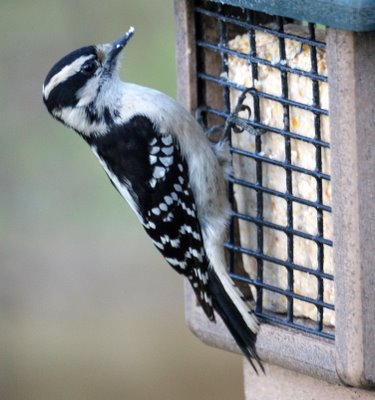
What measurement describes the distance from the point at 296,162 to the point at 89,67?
0.71 m

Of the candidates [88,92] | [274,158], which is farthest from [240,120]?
[88,92]

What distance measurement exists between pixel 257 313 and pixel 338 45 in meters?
0.95

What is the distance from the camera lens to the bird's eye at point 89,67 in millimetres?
3510

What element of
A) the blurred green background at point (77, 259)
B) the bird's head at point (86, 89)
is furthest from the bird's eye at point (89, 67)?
the blurred green background at point (77, 259)

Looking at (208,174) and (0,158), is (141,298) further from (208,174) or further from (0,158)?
(208,174)

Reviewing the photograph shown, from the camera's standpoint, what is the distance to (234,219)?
3549mm

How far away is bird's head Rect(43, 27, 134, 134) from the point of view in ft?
11.4

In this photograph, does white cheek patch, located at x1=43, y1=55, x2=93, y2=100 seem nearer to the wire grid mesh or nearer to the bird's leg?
the wire grid mesh

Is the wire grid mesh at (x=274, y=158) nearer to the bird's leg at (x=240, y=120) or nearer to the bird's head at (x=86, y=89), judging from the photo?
the bird's leg at (x=240, y=120)

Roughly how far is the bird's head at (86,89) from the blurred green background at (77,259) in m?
2.40

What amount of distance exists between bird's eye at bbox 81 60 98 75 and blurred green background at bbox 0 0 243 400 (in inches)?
95.7

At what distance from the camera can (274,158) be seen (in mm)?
3271

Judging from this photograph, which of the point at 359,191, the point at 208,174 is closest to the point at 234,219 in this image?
the point at 208,174

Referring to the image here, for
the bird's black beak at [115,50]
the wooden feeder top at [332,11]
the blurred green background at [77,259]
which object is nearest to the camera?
the wooden feeder top at [332,11]
